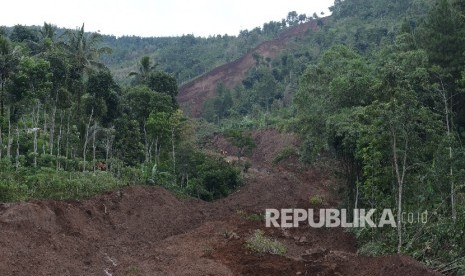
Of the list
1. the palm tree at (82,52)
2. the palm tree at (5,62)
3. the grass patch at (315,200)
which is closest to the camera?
the palm tree at (5,62)

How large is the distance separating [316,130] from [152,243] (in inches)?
468

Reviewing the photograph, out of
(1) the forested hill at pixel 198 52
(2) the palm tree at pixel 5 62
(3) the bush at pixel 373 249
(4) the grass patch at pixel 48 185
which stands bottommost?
(3) the bush at pixel 373 249

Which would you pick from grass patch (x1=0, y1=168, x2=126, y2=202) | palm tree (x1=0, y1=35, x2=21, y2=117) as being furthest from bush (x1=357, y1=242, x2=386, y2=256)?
palm tree (x1=0, y1=35, x2=21, y2=117)

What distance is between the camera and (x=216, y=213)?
1079 inches

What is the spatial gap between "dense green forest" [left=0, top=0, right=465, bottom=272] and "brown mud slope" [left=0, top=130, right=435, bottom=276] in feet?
5.08

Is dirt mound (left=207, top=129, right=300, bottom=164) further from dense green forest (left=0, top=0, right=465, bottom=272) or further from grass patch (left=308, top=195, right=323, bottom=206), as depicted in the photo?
grass patch (left=308, top=195, right=323, bottom=206)

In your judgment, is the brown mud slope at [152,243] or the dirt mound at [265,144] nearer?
the brown mud slope at [152,243]

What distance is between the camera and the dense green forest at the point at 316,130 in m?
15.2

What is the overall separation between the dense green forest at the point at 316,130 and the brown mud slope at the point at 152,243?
5.08ft

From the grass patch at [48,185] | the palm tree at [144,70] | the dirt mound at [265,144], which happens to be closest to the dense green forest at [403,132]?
the grass patch at [48,185]

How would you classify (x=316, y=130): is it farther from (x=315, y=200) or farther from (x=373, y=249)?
(x=373, y=249)

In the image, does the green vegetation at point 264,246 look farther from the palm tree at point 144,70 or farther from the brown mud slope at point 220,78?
the brown mud slope at point 220,78

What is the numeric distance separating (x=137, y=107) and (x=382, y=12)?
173ft

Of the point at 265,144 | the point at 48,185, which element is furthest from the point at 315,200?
the point at 265,144
